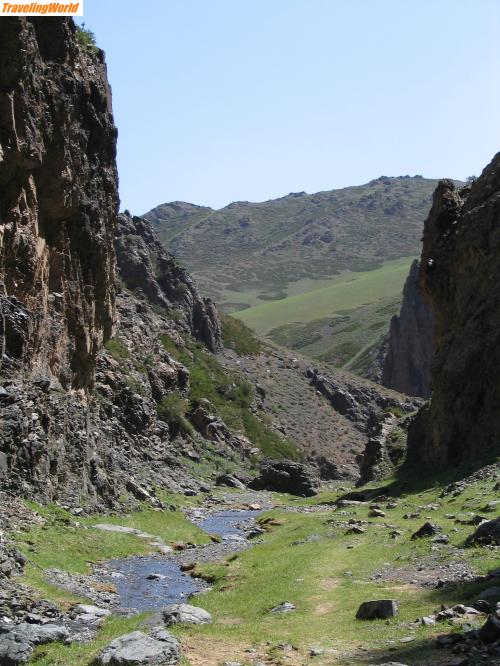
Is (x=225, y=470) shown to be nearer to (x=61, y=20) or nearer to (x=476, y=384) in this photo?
(x=476, y=384)

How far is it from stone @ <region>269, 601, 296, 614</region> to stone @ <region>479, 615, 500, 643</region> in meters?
8.33

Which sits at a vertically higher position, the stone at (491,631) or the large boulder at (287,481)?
the stone at (491,631)

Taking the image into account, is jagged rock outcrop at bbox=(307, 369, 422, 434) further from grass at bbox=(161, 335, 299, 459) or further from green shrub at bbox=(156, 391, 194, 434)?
green shrub at bbox=(156, 391, 194, 434)

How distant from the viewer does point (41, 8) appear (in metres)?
44.1

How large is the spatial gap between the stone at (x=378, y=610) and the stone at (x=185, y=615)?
4.58 meters

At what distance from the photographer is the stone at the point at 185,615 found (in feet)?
66.7

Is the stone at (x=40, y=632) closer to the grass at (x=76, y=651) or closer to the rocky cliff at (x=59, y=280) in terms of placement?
the grass at (x=76, y=651)

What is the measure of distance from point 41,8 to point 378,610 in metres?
39.8

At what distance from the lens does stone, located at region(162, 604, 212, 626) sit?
20328 mm

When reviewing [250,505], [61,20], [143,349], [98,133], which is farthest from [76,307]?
[143,349]

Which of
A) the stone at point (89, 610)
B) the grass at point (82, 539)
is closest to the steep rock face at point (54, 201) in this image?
the grass at point (82, 539)

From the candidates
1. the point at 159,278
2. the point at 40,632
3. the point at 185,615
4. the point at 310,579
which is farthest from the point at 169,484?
the point at 159,278

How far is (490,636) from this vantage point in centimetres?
1453

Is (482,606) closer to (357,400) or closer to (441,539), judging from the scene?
(441,539)
